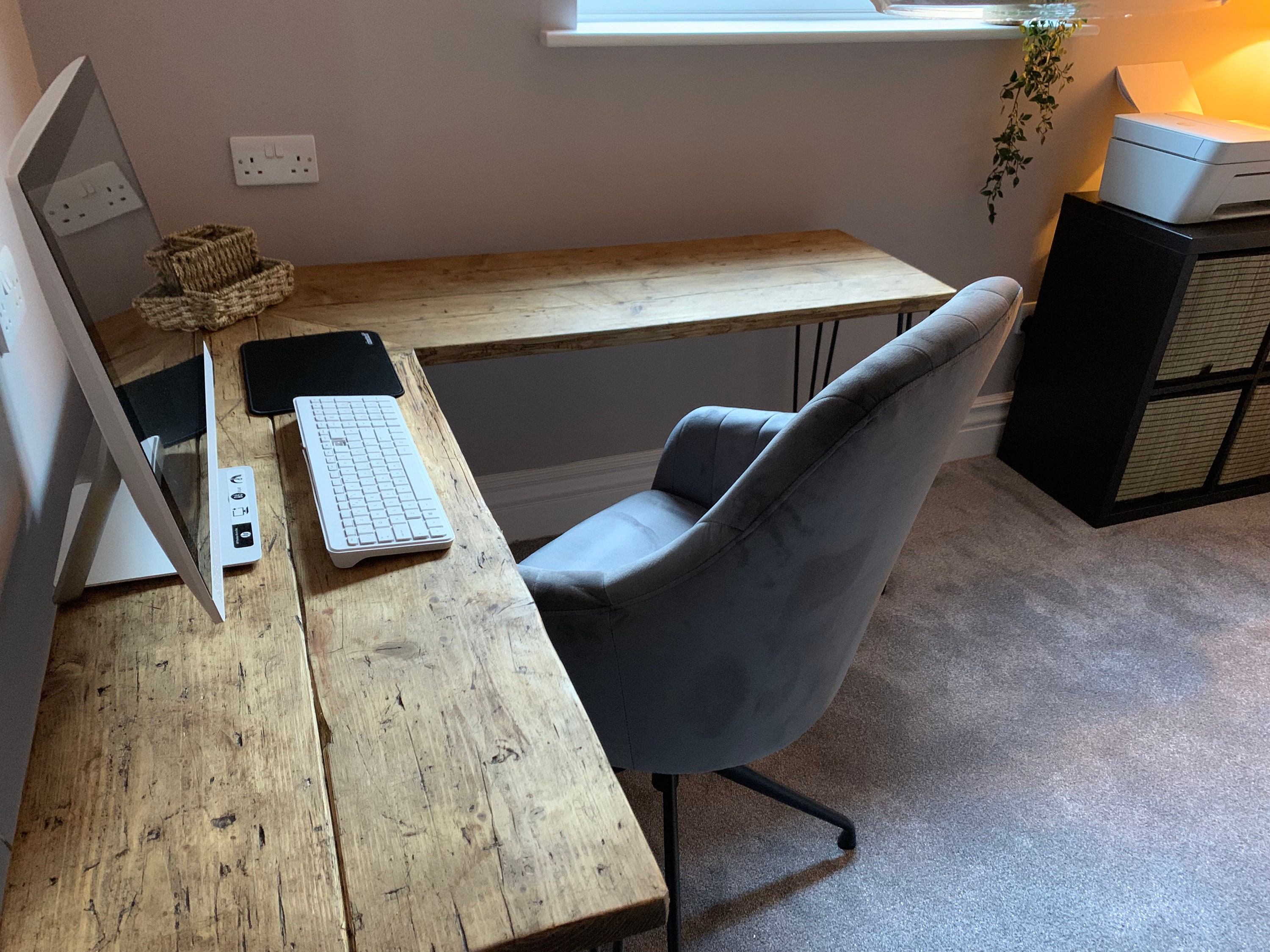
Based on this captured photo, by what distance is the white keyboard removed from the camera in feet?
3.35

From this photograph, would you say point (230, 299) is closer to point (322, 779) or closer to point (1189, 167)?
point (322, 779)

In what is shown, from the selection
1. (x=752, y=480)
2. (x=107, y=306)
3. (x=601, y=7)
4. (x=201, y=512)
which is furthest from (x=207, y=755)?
(x=601, y=7)

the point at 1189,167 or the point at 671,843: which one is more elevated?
the point at 1189,167

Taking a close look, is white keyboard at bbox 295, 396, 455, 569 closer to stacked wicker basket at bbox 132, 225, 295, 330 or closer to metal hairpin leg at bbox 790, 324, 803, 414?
stacked wicker basket at bbox 132, 225, 295, 330

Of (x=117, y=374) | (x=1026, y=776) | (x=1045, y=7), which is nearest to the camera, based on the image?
(x=117, y=374)

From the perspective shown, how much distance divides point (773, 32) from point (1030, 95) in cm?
74

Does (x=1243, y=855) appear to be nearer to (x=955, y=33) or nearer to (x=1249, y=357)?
(x=1249, y=357)

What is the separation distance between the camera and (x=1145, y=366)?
2307 millimetres

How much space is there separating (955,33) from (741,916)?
1.93m

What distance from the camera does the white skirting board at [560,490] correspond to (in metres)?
2.41

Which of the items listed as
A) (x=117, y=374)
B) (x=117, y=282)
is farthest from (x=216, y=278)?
(x=117, y=374)

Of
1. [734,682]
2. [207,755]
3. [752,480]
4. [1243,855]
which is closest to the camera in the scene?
[207,755]

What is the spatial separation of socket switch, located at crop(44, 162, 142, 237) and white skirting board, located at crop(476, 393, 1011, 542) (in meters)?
1.39

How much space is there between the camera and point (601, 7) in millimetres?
2098
